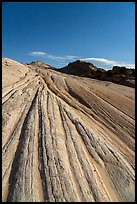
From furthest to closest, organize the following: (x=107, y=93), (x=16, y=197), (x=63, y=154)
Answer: (x=107, y=93), (x=63, y=154), (x=16, y=197)

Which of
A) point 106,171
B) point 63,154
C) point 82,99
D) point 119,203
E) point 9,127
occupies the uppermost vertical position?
point 82,99

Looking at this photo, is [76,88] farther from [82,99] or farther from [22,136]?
[22,136]

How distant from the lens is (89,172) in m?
7.09

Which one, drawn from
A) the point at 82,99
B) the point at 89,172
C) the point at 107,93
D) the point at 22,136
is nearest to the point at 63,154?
the point at 89,172

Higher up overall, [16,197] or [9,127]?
[9,127]

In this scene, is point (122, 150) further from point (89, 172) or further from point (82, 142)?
point (89, 172)

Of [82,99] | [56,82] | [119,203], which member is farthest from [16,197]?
[56,82]

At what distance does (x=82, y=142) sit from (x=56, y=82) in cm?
792

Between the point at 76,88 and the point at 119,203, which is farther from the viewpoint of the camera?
the point at 76,88

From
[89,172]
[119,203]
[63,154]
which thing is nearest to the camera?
[119,203]

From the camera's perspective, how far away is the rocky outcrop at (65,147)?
6.33 metres

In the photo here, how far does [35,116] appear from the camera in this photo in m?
9.58

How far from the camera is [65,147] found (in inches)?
314

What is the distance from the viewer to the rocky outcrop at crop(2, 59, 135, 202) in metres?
6.33
